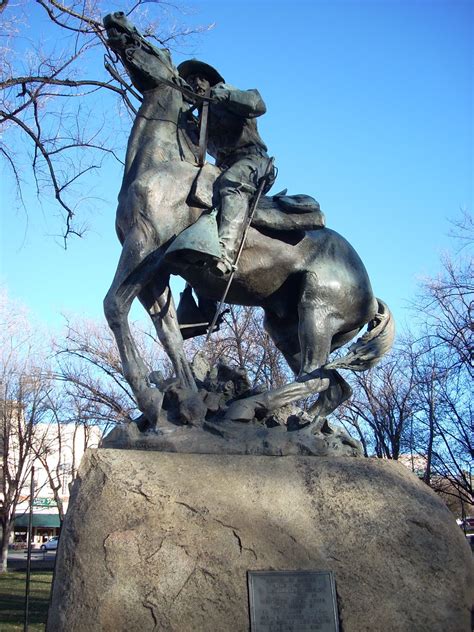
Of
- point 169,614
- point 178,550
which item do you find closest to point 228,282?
point 178,550

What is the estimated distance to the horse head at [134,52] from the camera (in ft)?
19.3

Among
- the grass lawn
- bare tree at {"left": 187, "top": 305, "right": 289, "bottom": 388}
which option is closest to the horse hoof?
the grass lawn

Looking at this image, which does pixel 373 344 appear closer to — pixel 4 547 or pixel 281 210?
pixel 281 210

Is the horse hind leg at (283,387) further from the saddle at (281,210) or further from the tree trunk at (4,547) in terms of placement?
the tree trunk at (4,547)

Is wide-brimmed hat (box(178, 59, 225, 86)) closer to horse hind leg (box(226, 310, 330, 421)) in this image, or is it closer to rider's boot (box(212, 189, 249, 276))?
rider's boot (box(212, 189, 249, 276))

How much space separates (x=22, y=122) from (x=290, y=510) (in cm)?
1112

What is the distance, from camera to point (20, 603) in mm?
15625

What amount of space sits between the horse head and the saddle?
99cm

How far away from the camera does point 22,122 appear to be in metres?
13.1

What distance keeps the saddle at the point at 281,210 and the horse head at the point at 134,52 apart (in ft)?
3.24

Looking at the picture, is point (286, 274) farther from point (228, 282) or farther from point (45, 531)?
point (45, 531)

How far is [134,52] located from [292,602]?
4653 mm

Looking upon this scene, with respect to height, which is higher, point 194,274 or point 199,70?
point 199,70

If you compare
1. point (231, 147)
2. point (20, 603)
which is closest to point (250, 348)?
point (20, 603)
